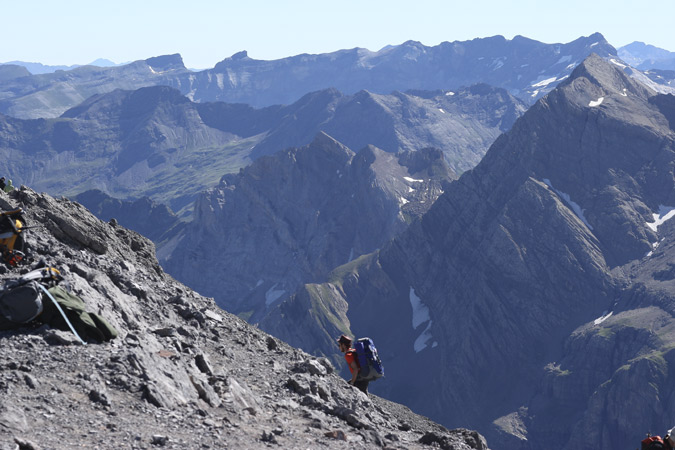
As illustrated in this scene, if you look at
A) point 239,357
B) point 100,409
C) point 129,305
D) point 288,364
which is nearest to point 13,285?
point 100,409

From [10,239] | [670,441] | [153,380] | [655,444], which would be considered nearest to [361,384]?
[655,444]

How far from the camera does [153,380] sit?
25672mm

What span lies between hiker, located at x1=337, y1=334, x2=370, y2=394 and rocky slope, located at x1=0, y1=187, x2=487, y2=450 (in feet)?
2.72

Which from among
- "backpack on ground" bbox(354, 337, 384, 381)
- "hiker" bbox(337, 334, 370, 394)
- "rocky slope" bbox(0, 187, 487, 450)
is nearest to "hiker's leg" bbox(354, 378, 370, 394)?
"hiker" bbox(337, 334, 370, 394)

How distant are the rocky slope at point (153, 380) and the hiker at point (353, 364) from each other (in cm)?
83

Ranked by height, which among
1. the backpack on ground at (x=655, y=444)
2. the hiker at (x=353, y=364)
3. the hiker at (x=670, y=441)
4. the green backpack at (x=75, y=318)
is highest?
the green backpack at (x=75, y=318)

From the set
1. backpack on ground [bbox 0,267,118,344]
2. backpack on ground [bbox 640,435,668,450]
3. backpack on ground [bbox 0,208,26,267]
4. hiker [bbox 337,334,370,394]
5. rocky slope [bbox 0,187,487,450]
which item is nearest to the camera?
rocky slope [bbox 0,187,487,450]

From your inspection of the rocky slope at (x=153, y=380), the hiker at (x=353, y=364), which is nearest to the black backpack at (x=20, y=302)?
the rocky slope at (x=153, y=380)

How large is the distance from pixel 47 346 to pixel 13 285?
7.52ft

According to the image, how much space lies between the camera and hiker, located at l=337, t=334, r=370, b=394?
35.2m

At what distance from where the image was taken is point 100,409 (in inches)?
923

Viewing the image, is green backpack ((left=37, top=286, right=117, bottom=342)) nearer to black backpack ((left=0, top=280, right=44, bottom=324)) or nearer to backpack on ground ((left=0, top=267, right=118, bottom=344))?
backpack on ground ((left=0, top=267, right=118, bottom=344))

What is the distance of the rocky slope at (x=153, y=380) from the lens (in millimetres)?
22609

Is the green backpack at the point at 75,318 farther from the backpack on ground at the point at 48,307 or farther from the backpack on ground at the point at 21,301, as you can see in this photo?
the backpack on ground at the point at 21,301
